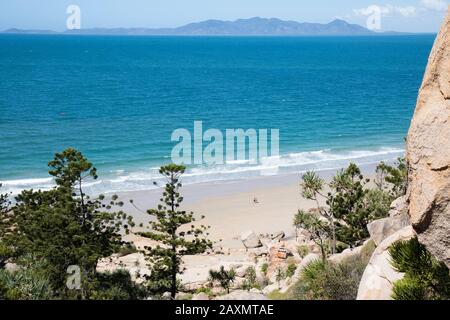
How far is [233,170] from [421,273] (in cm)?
3910

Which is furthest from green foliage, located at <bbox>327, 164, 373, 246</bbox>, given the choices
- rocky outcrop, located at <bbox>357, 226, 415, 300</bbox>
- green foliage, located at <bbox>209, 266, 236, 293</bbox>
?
rocky outcrop, located at <bbox>357, 226, 415, 300</bbox>

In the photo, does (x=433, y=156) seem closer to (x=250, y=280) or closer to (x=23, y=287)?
(x=23, y=287)

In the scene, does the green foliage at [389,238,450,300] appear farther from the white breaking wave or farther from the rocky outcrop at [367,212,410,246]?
the white breaking wave

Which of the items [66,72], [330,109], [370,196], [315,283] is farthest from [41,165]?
[66,72]

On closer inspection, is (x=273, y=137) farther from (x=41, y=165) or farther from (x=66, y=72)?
(x=66, y=72)

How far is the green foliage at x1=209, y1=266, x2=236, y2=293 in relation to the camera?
2345 cm

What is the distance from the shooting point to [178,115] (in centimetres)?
7050

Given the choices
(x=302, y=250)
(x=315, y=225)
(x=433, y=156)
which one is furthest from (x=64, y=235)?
(x=433, y=156)

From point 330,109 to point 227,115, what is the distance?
14836 mm

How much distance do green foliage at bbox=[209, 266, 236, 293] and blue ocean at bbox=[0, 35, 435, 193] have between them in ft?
58.3

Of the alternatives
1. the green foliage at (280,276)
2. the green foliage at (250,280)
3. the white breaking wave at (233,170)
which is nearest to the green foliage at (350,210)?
the green foliage at (280,276)

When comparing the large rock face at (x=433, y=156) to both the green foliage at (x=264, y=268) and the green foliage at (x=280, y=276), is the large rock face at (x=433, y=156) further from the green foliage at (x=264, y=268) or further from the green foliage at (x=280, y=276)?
the green foliage at (x=264, y=268)

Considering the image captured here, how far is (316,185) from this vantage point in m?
21.2

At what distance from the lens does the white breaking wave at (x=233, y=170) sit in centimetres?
4056
